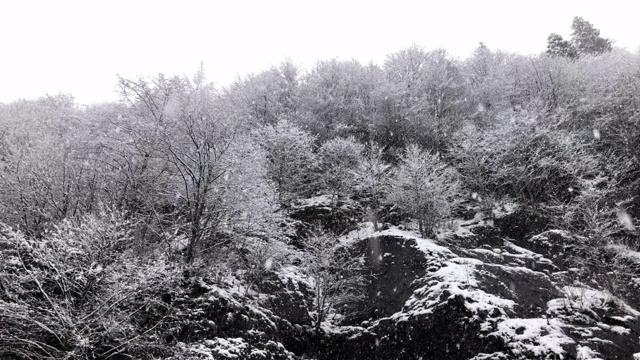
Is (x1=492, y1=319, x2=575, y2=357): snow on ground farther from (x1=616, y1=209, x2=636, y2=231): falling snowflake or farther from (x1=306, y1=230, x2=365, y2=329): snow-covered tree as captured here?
(x1=616, y1=209, x2=636, y2=231): falling snowflake

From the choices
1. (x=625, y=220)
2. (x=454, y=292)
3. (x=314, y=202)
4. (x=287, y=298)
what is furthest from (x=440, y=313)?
(x=625, y=220)

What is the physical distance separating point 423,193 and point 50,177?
17.1m

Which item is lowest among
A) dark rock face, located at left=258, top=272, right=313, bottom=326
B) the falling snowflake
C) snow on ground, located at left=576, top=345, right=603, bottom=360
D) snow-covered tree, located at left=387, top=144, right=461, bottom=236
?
snow on ground, located at left=576, top=345, right=603, bottom=360

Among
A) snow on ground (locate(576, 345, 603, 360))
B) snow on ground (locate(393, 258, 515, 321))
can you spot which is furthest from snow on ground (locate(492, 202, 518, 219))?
snow on ground (locate(576, 345, 603, 360))

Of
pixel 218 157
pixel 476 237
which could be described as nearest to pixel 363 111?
pixel 476 237

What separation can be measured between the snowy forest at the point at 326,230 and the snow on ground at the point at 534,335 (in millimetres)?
58

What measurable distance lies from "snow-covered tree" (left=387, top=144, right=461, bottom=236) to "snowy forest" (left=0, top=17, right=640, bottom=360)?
5.7 inches

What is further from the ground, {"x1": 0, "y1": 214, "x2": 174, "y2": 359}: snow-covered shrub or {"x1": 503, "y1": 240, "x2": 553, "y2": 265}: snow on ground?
{"x1": 0, "y1": 214, "x2": 174, "y2": 359}: snow-covered shrub

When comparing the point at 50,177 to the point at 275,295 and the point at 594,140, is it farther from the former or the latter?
the point at 594,140

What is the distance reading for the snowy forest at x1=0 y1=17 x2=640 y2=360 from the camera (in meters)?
9.95

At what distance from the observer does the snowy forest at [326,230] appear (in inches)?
392

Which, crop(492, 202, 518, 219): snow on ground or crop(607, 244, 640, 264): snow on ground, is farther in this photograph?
crop(492, 202, 518, 219): snow on ground

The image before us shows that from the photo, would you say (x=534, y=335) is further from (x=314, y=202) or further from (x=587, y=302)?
(x=314, y=202)

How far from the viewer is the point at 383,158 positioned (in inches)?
1005
